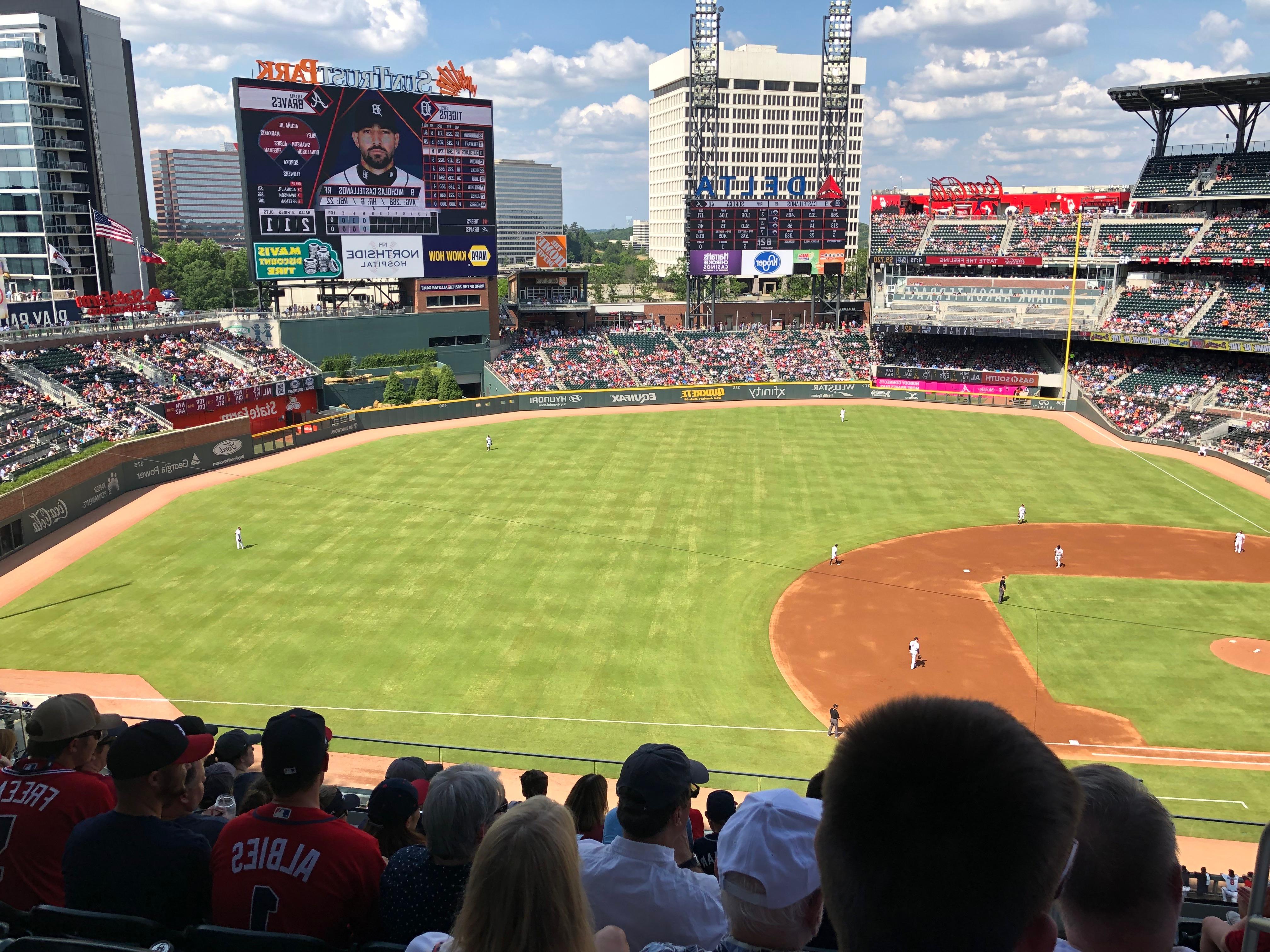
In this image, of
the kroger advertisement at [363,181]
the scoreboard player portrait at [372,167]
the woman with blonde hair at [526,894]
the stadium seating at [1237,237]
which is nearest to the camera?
the woman with blonde hair at [526,894]

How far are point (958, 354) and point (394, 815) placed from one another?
7170cm

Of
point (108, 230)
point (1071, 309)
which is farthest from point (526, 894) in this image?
point (1071, 309)

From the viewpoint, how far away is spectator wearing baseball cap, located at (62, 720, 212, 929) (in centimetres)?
474

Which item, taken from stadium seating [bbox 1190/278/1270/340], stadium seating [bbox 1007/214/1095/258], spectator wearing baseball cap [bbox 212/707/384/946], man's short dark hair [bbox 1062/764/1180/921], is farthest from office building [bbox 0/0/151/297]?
stadium seating [bbox 1190/278/1270/340]

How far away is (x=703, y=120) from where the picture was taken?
14750 centimetres

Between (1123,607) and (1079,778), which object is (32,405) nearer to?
(1123,607)

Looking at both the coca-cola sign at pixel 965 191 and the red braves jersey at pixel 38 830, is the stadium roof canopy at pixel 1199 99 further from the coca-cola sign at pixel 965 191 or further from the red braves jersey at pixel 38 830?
the red braves jersey at pixel 38 830

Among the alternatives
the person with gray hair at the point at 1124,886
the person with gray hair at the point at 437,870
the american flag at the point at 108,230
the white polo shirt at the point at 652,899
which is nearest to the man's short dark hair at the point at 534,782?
the person with gray hair at the point at 437,870

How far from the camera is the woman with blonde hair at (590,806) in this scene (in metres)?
6.59

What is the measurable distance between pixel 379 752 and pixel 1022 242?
68.7 meters

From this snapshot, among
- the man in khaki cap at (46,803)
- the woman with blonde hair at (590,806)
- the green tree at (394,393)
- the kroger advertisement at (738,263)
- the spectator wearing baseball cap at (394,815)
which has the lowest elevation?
the green tree at (394,393)

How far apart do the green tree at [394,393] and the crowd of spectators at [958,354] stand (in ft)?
122

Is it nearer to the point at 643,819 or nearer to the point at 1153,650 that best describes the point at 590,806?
the point at 643,819

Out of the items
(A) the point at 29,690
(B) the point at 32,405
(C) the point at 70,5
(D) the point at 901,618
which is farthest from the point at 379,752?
(C) the point at 70,5
